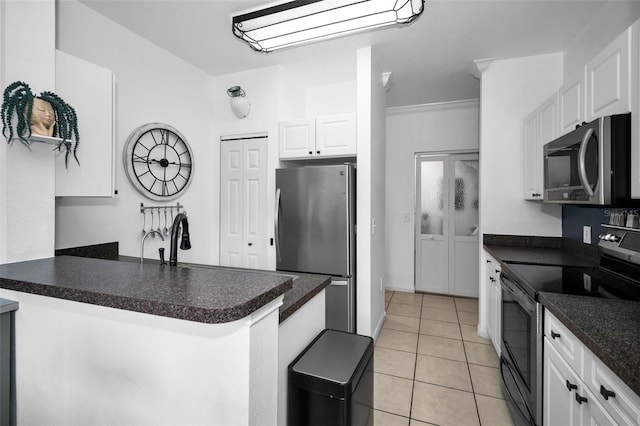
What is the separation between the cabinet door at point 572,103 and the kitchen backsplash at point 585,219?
617 mm

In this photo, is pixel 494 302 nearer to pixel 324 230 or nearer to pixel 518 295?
pixel 518 295

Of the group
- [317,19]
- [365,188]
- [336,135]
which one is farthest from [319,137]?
[317,19]

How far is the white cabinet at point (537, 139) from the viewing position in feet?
7.61

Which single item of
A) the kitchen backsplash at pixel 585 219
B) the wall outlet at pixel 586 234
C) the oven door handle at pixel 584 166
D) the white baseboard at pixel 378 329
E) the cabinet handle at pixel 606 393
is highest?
the oven door handle at pixel 584 166

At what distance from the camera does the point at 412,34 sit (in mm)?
2566

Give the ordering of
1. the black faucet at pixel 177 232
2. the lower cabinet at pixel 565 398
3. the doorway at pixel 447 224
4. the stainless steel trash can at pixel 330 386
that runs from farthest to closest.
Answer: the doorway at pixel 447 224 → the black faucet at pixel 177 232 → the stainless steel trash can at pixel 330 386 → the lower cabinet at pixel 565 398

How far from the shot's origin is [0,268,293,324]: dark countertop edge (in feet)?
2.75

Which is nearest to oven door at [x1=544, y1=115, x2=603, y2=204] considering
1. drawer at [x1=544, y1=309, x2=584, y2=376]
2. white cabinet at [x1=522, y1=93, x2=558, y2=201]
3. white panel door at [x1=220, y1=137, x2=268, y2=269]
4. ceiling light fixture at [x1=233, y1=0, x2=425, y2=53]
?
white cabinet at [x1=522, y1=93, x2=558, y2=201]

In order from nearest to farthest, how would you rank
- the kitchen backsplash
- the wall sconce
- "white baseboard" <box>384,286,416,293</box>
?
the kitchen backsplash
the wall sconce
"white baseboard" <box>384,286,416,293</box>

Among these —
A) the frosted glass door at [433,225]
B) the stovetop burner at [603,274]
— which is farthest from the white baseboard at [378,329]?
the stovetop burner at [603,274]

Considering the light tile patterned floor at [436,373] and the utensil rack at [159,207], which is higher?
the utensil rack at [159,207]

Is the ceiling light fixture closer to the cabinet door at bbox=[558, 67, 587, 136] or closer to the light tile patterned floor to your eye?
the cabinet door at bbox=[558, 67, 587, 136]

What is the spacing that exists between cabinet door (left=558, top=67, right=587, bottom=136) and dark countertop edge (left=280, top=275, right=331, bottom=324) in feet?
6.08

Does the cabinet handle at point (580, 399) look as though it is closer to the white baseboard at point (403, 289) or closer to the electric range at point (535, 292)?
the electric range at point (535, 292)
